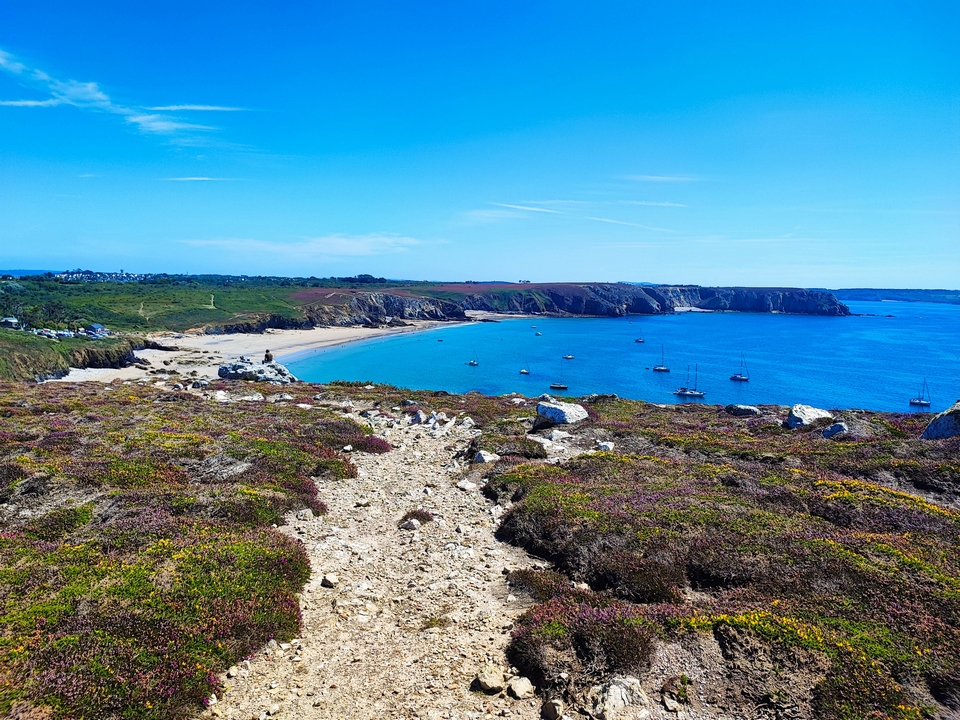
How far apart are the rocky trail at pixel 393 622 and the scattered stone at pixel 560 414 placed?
1278 centimetres

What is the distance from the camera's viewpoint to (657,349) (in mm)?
142000

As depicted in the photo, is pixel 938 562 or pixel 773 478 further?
pixel 773 478

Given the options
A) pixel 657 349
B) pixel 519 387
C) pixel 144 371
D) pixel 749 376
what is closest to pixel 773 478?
pixel 519 387

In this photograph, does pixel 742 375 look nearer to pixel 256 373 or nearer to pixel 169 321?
pixel 256 373

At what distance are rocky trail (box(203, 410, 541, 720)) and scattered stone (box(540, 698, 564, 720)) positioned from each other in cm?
19

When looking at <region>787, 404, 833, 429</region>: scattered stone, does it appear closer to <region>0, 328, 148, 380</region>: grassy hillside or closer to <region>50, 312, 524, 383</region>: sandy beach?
<region>50, 312, 524, 383</region>: sandy beach

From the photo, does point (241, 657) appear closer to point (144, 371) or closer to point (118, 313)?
point (144, 371)

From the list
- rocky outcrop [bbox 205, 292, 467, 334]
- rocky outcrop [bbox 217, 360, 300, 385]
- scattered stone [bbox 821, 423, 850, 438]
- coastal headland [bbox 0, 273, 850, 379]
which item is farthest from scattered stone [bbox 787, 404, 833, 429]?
rocky outcrop [bbox 205, 292, 467, 334]

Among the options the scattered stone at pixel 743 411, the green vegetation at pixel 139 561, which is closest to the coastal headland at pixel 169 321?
the green vegetation at pixel 139 561

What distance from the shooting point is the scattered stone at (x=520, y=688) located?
8.33 metres

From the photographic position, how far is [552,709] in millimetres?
7812

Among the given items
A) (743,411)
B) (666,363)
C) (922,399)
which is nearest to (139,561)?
(743,411)

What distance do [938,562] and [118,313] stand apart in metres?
152

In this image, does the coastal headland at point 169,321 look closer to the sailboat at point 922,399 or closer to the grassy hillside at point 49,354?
the grassy hillside at point 49,354
